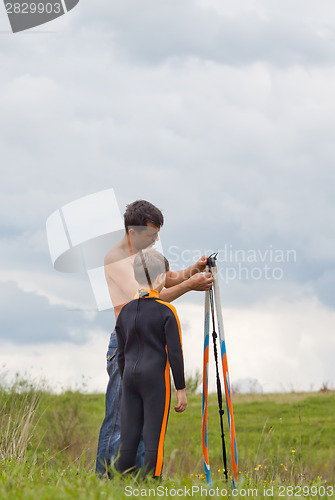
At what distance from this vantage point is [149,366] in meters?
4.75

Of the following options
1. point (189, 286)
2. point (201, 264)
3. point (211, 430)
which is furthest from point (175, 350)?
point (211, 430)

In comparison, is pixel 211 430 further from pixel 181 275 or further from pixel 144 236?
pixel 144 236

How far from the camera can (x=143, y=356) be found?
15.8 ft

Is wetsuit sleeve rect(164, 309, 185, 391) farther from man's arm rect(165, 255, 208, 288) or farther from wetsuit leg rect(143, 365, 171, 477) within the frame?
man's arm rect(165, 255, 208, 288)

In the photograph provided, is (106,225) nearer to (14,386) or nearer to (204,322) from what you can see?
(204,322)

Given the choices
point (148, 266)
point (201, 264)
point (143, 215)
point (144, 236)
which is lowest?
point (148, 266)

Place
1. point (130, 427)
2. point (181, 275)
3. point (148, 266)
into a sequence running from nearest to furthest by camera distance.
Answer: point (130, 427)
point (148, 266)
point (181, 275)

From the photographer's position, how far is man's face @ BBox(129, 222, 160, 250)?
5371 millimetres

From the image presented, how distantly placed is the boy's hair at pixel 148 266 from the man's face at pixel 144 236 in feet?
0.98

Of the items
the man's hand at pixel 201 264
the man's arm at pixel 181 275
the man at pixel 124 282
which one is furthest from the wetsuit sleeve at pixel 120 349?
the man's hand at pixel 201 264

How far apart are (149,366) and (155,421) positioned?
18.1 inches

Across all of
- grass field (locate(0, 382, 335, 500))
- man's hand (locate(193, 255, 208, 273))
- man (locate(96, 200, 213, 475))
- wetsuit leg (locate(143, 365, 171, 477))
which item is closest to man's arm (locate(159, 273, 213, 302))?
man (locate(96, 200, 213, 475))

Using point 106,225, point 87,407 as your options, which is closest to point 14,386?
point 87,407

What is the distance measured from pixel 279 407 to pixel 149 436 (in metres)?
14.4
